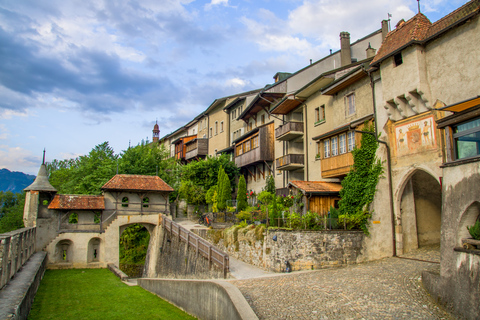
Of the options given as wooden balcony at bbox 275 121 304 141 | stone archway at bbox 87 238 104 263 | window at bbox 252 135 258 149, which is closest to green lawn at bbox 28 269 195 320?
stone archway at bbox 87 238 104 263

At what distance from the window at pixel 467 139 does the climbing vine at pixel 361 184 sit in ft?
26.5

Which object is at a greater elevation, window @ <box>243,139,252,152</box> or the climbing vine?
window @ <box>243,139,252,152</box>

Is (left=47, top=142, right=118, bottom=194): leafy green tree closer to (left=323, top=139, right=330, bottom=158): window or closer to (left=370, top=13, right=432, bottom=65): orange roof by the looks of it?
(left=323, top=139, right=330, bottom=158): window

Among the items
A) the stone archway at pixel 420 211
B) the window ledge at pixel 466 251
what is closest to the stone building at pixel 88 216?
the stone archway at pixel 420 211

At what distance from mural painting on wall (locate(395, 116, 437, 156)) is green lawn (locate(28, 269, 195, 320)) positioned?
41.8 feet

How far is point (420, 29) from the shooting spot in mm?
16859

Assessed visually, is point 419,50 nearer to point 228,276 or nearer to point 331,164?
point 331,164

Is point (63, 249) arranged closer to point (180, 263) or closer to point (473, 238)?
point (180, 263)

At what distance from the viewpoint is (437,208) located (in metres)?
19.2

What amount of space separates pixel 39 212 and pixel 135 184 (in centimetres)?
733

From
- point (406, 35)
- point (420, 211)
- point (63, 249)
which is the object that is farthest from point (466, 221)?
point (63, 249)

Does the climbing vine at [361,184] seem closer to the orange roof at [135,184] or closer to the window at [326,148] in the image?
the window at [326,148]

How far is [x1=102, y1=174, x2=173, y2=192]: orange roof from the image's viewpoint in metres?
28.9

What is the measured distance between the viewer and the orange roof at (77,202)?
2706 centimetres
